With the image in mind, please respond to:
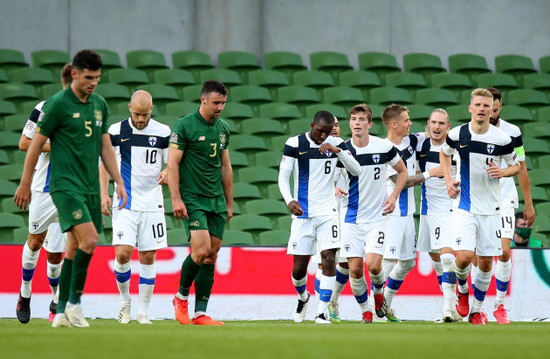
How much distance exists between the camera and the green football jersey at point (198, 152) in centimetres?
880

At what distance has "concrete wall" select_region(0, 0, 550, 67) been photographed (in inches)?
699

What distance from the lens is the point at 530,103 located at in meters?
17.6

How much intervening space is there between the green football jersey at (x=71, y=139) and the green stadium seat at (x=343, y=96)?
372 inches

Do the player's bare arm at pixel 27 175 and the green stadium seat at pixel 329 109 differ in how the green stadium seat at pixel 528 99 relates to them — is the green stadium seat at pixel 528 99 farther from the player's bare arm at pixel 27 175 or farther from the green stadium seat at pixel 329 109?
the player's bare arm at pixel 27 175

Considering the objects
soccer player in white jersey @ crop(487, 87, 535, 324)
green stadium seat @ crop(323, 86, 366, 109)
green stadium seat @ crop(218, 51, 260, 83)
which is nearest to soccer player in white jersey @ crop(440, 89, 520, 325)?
soccer player in white jersey @ crop(487, 87, 535, 324)

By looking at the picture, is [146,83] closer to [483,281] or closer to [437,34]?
[437,34]

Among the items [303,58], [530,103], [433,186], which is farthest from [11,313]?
[530,103]

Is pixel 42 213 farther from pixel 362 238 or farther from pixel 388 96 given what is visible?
pixel 388 96

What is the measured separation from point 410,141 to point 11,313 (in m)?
5.09

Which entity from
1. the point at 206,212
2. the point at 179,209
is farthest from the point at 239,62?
the point at 179,209

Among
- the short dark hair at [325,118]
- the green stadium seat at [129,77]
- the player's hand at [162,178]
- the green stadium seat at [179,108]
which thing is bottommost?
the player's hand at [162,178]

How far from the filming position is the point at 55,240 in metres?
9.66

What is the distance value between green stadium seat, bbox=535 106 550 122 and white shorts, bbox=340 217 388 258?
7743 millimetres

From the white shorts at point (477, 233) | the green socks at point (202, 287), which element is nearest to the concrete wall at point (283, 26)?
the white shorts at point (477, 233)
